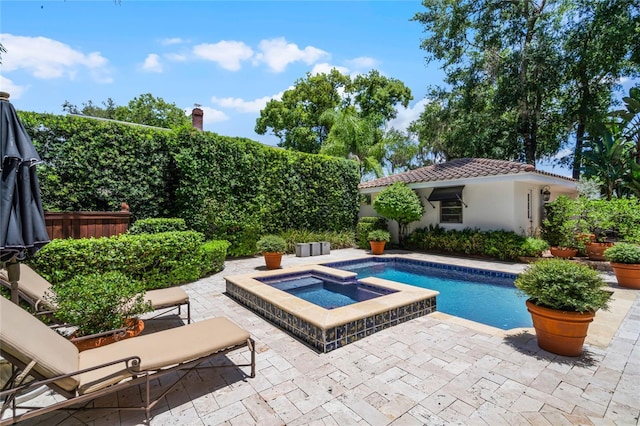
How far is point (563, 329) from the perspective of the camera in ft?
13.7

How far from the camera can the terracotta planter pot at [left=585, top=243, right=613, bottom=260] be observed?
10.5 meters

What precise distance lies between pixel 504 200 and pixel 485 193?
91cm

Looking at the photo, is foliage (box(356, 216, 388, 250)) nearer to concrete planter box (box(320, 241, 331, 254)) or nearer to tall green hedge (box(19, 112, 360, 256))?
concrete planter box (box(320, 241, 331, 254))

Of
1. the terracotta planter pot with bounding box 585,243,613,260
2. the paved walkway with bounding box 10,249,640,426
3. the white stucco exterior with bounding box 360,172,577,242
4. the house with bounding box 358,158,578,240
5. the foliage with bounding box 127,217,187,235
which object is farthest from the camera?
the white stucco exterior with bounding box 360,172,577,242

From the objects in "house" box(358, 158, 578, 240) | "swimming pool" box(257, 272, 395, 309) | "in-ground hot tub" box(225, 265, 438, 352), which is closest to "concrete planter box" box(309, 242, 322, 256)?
"swimming pool" box(257, 272, 395, 309)

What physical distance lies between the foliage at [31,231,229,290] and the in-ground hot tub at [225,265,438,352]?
1.98 meters

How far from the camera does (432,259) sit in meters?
12.5

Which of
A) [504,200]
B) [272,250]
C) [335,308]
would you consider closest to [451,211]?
[504,200]

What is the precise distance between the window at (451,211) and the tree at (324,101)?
17.6 m

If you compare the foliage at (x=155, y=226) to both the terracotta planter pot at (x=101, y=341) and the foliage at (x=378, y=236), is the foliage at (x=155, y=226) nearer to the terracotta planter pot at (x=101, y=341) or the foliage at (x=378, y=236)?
the terracotta planter pot at (x=101, y=341)

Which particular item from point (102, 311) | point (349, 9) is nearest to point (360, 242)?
point (349, 9)

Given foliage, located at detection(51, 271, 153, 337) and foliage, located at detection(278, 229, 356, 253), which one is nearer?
foliage, located at detection(51, 271, 153, 337)

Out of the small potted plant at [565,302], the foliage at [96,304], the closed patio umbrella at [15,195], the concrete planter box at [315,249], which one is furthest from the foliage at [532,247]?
the closed patio umbrella at [15,195]

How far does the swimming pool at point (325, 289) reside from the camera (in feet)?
24.9
